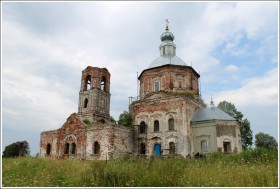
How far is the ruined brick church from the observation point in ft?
68.9

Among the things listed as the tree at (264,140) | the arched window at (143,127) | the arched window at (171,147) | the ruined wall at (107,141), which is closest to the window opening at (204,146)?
the arched window at (171,147)

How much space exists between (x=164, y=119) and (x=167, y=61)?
20.6ft

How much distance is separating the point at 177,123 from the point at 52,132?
1259 cm

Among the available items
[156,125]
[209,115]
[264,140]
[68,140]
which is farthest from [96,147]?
[264,140]

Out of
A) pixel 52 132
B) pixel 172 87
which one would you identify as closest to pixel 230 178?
pixel 172 87

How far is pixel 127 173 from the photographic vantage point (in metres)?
7.30

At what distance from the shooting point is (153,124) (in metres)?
22.9

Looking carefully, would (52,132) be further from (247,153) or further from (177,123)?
(247,153)

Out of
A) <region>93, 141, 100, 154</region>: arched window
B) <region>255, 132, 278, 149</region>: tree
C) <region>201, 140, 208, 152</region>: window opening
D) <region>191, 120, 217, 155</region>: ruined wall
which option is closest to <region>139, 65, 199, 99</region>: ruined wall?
<region>191, 120, 217, 155</region>: ruined wall

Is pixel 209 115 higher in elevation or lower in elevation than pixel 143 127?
higher

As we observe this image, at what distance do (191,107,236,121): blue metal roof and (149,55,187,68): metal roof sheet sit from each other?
532 cm

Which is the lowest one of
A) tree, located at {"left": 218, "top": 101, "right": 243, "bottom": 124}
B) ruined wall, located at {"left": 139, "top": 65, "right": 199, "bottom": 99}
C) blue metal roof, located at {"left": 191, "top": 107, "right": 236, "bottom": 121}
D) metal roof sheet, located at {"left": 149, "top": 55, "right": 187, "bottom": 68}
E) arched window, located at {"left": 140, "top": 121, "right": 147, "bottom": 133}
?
arched window, located at {"left": 140, "top": 121, "right": 147, "bottom": 133}

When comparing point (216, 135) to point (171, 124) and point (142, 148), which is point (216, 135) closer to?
point (171, 124)

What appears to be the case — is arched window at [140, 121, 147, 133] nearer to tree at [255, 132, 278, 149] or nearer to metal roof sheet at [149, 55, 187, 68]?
metal roof sheet at [149, 55, 187, 68]
